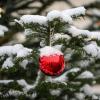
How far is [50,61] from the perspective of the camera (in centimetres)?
210

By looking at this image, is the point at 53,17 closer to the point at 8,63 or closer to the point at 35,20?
the point at 35,20

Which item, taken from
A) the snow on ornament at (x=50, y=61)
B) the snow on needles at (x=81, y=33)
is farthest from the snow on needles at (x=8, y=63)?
the snow on needles at (x=81, y=33)

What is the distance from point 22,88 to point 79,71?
0.81 metres

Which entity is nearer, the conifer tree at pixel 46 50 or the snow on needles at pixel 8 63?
the conifer tree at pixel 46 50

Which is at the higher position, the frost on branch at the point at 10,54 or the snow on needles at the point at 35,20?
the snow on needles at the point at 35,20

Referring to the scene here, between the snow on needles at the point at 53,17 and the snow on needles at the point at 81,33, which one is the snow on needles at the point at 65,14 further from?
the snow on needles at the point at 81,33

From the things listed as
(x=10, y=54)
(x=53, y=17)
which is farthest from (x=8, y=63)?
(x=53, y=17)

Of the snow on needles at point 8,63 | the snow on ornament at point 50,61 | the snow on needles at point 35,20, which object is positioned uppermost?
the snow on needles at point 35,20

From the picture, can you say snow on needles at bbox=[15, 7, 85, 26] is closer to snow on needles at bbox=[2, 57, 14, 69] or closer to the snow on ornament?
the snow on ornament

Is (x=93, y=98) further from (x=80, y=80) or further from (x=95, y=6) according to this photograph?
(x=95, y=6)

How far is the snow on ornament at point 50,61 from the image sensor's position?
2.10 m

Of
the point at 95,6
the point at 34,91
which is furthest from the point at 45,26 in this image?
the point at 95,6

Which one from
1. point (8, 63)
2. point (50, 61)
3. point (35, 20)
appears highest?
point (35, 20)

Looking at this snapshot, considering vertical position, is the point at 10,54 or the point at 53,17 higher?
the point at 53,17
